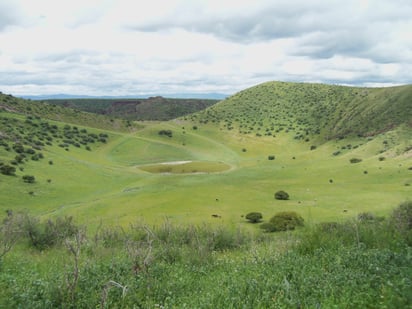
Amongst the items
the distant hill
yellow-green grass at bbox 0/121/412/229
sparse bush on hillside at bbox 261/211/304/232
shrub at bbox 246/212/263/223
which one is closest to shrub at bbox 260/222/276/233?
sparse bush on hillside at bbox 261/211/304/232

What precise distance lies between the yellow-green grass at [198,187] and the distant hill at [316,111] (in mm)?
16238

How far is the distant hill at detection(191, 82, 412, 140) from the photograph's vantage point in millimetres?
119500

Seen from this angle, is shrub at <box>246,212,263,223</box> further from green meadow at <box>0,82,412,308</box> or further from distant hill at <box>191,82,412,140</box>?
distant hill at <box>191,82,412,140</box>

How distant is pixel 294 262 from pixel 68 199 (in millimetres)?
51910

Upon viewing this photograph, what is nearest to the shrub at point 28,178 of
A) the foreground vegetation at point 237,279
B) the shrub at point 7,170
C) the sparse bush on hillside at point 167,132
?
the shrub at point 7,170

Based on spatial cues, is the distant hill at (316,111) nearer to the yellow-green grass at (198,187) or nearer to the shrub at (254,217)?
the yellow-green grass at (198,187)

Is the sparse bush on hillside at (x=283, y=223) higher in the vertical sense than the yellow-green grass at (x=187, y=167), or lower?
higher

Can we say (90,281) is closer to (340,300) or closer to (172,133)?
(340,300)

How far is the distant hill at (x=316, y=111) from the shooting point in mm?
119500

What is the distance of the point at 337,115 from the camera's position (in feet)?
473

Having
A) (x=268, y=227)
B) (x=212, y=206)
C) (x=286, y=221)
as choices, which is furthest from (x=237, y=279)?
(x=212, y=206)

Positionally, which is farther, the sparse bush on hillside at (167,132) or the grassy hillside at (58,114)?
the sparse bush on hillside at (167,132)

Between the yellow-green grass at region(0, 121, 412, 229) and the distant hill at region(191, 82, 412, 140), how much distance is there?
16238 mm

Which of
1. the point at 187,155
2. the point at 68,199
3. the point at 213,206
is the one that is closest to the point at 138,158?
the point at 187,155
